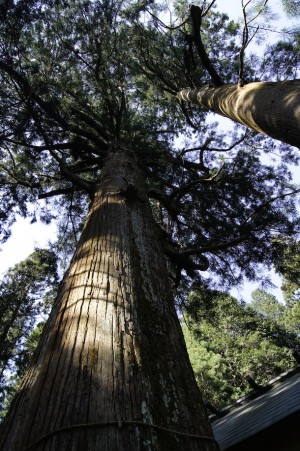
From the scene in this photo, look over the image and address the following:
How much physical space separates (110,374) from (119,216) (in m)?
1.77

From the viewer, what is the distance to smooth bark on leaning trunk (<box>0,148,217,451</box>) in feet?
3.61

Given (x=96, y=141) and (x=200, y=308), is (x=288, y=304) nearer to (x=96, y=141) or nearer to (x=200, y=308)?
(x=200, y=308)

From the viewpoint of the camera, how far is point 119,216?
2.93 metres

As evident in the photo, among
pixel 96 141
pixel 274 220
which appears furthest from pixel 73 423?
pixel 96 141

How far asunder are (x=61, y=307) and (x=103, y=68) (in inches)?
290

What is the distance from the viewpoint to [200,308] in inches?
282

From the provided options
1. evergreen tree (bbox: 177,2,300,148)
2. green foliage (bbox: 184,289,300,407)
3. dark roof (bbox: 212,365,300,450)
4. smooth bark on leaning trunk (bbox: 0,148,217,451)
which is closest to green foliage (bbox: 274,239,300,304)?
dark roof (bbox: 212,365,300,450)

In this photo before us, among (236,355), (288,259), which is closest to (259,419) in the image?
(288,259)

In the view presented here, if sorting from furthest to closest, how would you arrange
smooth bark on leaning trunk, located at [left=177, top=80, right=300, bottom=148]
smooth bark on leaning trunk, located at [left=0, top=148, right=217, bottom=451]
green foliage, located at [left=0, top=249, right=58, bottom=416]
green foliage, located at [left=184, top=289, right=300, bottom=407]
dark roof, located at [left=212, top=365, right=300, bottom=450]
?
green foliage, located at [left=184, top=289, right=300, bottom=407] < green foliage, located at [left=0, top=249, right=58, bottom=416] < dark roof, located at [left=212, top=365, right=300, bottom=450] < smooth bark on leaning trunk, located at [left=177, top=80, right=300, bottom=148] < smooth bark on leaning trunk, located at [left=0, top=148, right=217, bottom=451]

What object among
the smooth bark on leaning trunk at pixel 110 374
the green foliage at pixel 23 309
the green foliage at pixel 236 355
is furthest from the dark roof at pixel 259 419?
the green foliage at pixel 236 355

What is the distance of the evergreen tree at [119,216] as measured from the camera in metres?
1.22

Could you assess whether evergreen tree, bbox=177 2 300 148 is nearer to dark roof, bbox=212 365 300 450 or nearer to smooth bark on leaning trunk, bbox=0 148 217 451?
smooth bark on leaning trunk, bbox=0 148 217 451

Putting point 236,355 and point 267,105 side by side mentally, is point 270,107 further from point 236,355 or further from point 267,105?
point 236,355

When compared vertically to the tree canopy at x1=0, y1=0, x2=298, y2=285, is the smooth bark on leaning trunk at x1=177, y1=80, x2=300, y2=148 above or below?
below
